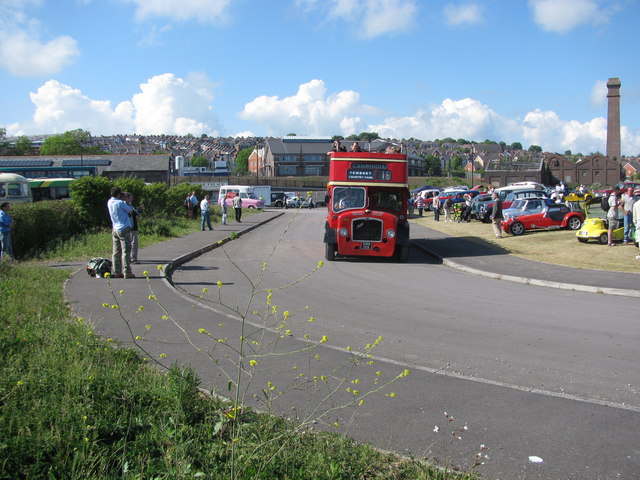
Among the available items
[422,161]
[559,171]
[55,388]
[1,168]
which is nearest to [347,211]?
[55,388]

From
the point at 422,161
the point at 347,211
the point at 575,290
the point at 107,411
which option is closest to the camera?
the point at 107,411

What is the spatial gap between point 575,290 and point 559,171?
114 metres

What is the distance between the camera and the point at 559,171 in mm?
115812

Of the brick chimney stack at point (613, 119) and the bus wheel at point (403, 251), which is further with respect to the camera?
the brick chimney stack at point (613, 119)

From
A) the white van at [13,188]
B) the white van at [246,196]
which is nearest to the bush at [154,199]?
the white van at [13,188]

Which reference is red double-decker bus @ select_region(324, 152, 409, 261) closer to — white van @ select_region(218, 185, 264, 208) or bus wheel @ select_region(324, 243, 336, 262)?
bus wheel @ select_region(324, 243, 336, 262)

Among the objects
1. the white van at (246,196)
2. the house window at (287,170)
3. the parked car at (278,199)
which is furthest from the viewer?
the house window at (287,170)

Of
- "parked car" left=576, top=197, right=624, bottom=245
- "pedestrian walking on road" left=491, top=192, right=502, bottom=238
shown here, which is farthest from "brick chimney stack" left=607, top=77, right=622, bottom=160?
"parked car" left=576, top=197, right=624, bottom=245

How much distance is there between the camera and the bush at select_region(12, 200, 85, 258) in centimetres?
1731

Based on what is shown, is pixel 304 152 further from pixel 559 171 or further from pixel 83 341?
pixel 83 341

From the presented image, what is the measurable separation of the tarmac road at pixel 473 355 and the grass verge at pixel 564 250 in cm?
369

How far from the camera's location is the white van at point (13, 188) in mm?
35812

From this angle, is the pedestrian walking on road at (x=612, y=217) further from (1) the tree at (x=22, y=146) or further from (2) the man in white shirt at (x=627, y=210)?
(1) the tree at (x=22, y=146)

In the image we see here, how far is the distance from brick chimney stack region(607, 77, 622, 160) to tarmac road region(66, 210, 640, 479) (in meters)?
114
